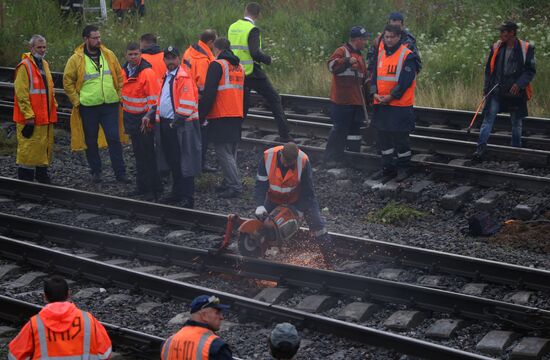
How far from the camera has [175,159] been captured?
12664 millimetres

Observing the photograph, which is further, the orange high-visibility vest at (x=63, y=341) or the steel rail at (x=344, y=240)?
the steel rail at (x=344, y=240)

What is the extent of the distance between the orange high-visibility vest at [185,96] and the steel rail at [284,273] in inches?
71.7

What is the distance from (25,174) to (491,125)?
6.27m

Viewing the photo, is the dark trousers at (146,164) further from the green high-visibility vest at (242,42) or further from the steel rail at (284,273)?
the green high-visibility vest at (242,42)

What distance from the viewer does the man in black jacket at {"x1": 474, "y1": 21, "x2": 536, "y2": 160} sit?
13.5 m

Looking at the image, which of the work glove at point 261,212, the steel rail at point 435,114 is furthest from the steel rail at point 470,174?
the work glove at point 261,212

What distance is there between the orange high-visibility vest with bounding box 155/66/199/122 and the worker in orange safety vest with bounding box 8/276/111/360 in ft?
20.5

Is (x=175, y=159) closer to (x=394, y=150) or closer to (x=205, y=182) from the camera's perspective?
(x=205, y=182)

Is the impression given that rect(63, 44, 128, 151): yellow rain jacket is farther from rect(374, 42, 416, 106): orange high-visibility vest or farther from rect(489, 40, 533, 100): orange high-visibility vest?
rect(489, 40, 533, 100): orange high-visibility vest

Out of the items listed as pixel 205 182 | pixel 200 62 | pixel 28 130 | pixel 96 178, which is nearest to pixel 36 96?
pixel 28 130

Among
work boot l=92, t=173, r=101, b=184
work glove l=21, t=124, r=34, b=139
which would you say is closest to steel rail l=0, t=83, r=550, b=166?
work boot l=92, t=173, r=101, b=184

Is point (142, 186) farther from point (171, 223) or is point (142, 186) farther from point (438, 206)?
point (438, 206)

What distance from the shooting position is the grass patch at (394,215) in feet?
39.8

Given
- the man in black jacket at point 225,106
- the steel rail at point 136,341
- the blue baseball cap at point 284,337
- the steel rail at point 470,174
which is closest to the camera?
→ the blue baseball cap at point 284,337
